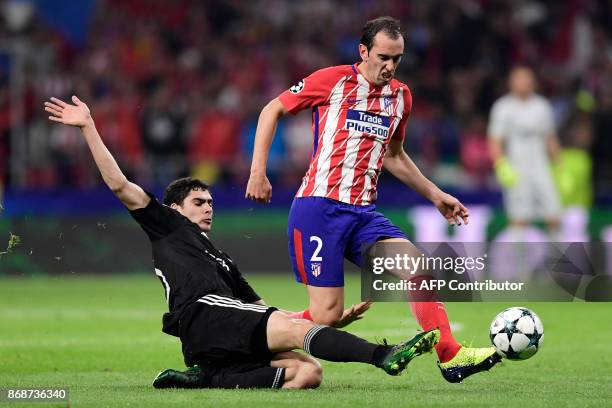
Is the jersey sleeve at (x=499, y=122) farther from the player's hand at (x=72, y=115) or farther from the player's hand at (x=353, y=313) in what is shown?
the player's hand at (x=72, y=115)

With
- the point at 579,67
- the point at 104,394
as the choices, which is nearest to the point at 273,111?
the point at 104,394

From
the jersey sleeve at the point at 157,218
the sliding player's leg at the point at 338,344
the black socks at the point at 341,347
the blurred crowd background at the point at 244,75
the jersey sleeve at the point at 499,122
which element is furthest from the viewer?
the blurred crowd background at the point at 244,75

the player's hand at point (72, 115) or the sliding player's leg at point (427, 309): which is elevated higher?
the player's hand at point (72, 115)

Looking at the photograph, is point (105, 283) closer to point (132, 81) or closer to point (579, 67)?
point (132, 81)

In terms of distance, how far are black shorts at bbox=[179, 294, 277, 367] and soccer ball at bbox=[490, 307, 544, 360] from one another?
4.28 feet

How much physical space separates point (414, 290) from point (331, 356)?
89cm

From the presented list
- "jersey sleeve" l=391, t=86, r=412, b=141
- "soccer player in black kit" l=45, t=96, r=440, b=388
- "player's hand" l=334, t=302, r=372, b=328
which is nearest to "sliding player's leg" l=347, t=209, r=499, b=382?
"player's hand" l=334, t=302, r=372, b=328

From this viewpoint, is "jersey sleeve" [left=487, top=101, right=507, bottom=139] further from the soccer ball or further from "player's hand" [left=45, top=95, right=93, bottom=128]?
"player's hand" [left=45, top=95, right=93, bottom=128]

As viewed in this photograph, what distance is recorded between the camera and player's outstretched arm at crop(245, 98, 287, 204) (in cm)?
705

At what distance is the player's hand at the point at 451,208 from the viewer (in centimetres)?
782

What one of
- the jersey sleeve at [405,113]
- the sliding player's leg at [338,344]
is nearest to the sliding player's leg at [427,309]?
the jersey sleeve at [405,113]

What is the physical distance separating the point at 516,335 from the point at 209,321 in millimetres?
1751

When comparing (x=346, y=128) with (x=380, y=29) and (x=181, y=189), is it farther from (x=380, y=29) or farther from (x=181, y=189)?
(x=181, y=189)

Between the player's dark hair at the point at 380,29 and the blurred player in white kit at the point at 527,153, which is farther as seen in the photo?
the blurred player in white kit at the point at 527,153
